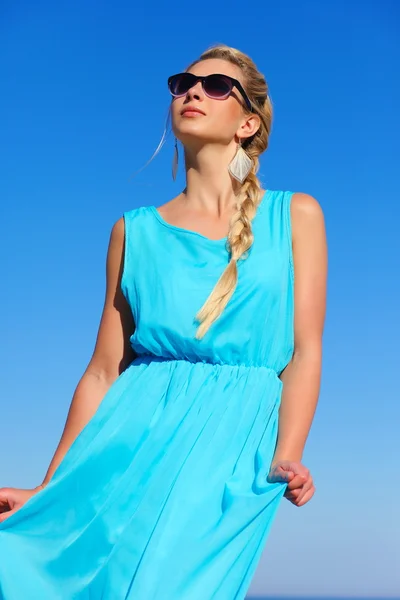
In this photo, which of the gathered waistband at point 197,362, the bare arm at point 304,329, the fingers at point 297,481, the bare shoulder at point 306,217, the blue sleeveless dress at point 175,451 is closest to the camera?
the blue sleeveless dress at point 175,451

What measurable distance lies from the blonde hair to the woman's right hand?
2.86 feet

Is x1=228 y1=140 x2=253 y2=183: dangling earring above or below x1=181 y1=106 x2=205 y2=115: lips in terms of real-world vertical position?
below

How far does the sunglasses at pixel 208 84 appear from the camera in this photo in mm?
4316

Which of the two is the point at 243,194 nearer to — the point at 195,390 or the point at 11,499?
the point at 195,390

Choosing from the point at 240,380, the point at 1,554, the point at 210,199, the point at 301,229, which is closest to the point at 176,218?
the point at 210,199

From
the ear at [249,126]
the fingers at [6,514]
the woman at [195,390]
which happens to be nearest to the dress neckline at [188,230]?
the woman at [195,390]

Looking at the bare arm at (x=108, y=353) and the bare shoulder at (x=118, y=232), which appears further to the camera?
the bare shoulder at (x=118, y=232)

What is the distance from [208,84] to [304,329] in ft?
3.67

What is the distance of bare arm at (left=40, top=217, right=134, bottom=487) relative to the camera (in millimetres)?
4125

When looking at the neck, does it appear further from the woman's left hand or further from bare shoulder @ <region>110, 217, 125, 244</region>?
the woman's left hand

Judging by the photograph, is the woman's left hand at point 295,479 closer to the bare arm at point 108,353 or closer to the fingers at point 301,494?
the fingers at point 301,494

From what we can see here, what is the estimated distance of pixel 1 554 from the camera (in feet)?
11.7

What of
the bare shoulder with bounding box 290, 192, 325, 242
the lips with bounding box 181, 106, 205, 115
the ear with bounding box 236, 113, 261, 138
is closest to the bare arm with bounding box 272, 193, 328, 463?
the bare shoulder with bounding box 290, 192, 325, 242

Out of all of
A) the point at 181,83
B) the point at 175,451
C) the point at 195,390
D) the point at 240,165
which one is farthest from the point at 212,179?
the point at 175,451
